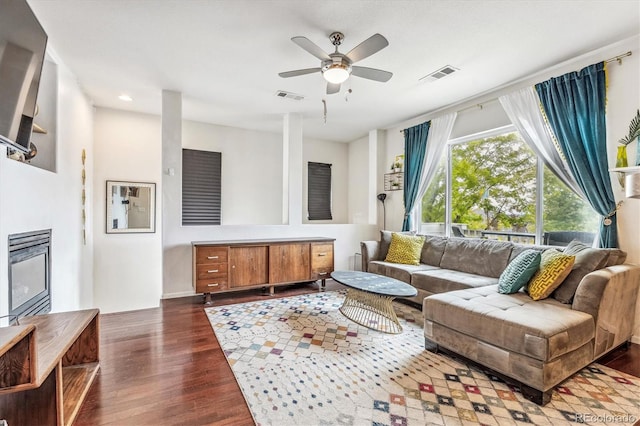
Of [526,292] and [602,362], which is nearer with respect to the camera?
[602,362]

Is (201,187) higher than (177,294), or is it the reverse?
(201,187)

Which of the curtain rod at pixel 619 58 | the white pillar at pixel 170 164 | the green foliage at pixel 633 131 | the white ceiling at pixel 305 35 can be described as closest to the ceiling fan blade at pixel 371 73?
the white ceiling at pixel 305 35

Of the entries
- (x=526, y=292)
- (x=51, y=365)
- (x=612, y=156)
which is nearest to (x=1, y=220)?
(x=51, y=365)

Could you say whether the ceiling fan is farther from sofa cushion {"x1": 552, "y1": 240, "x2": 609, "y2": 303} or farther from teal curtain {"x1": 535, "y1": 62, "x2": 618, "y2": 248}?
sofa cushion {"x1": 552, "y1": 240, "x2": 609, "y2": 303}

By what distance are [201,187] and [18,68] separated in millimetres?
3469

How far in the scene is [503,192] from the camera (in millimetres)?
3756

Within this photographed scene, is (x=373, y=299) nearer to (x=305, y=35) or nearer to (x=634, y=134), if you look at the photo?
(x=305, y=35)

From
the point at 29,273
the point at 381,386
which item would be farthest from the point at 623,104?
the point at 29,273

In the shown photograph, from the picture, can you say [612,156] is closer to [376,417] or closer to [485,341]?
[485,341]

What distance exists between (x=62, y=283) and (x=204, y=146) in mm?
2975

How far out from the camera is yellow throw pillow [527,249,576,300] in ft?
7.92

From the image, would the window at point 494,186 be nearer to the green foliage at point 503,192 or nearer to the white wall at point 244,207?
the green foliage at point 503,192

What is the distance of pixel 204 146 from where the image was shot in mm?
5285

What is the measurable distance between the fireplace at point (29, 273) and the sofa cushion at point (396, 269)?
359 centimetres
